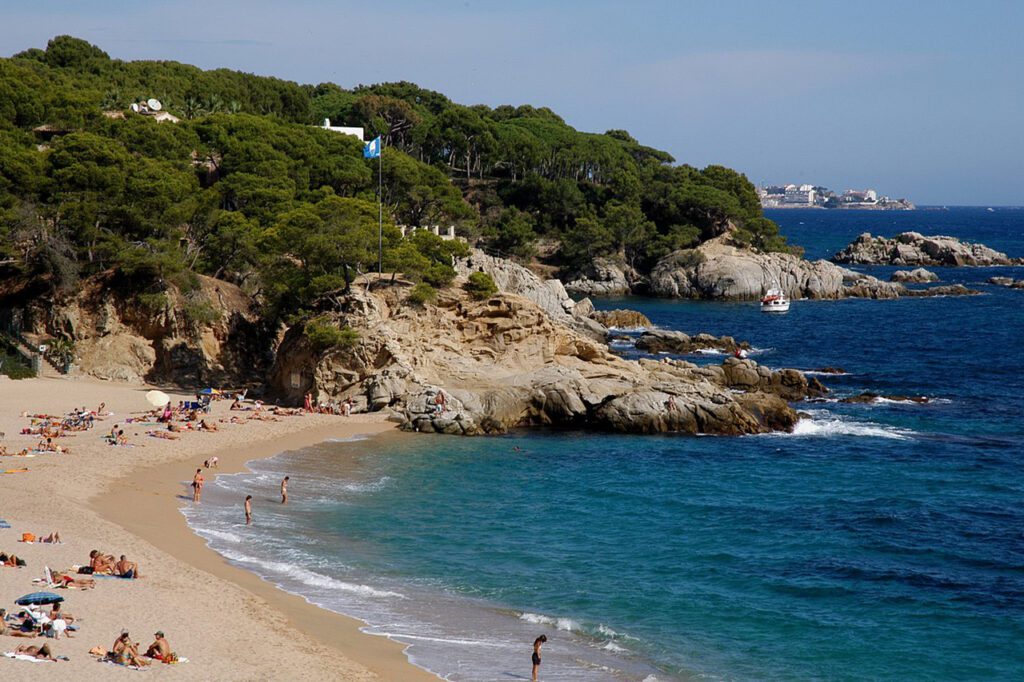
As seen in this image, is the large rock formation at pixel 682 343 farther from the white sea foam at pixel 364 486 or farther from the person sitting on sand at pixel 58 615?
the person sitting on sand at pixel 58 615

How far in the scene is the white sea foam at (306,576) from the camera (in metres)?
23.3

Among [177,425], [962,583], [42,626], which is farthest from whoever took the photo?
[177,425]

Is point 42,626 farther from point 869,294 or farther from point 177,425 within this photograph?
point 869,294

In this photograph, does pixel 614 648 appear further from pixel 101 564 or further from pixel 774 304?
pixel 774 304

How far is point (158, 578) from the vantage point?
2250 centimetres

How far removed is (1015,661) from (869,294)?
78177mm

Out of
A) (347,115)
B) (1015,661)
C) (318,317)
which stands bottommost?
(1015,661)

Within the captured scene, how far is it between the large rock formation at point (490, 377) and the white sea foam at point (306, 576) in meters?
15.4

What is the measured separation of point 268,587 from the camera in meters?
23.1

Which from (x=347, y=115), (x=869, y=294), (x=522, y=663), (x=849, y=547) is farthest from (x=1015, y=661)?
(x=347, y=115)

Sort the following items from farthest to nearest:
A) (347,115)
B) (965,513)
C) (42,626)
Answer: (347,115)
(965,513)
(42,626)

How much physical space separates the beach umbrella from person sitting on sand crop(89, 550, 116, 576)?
246 cm

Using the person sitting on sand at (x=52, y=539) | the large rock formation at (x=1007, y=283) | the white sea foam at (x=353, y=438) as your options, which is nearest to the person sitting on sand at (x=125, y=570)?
the person sitting on sand at (x=52, y=539)

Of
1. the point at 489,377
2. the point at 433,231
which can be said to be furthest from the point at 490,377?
the point at 433,231
